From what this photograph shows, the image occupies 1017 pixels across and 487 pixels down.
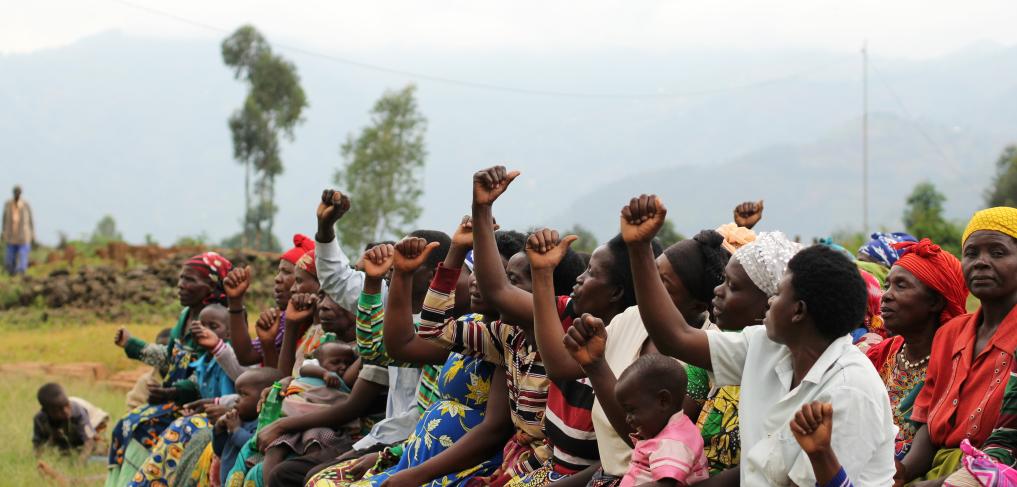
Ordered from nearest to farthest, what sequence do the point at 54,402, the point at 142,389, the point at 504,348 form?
the point at 504,348 < the point at 142,389 < the point at 54,402

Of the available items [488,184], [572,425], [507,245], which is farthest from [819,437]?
[507,245]

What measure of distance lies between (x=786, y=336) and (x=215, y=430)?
13.2 ft

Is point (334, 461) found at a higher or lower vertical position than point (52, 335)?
higher

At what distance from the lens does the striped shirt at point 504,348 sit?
444 centimetres

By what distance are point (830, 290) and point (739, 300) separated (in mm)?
596

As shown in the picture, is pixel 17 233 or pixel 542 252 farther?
pixel 17 233

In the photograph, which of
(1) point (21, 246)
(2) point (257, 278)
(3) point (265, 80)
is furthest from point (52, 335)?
(3) point (265, 80)

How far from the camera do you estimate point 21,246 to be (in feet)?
75.0

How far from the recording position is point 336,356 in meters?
5.93

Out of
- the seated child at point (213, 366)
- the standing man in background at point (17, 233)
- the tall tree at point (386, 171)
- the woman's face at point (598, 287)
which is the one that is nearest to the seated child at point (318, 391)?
the seated child at point (213, 366)

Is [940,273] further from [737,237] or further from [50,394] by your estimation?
[50,394]

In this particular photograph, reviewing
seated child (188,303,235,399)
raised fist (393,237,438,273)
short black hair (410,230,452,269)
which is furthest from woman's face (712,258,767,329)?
seated child (188,303,235,399)

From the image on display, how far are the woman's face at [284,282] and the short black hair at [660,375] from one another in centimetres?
386

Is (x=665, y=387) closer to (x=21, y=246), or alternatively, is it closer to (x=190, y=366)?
(x=190, y=366)
